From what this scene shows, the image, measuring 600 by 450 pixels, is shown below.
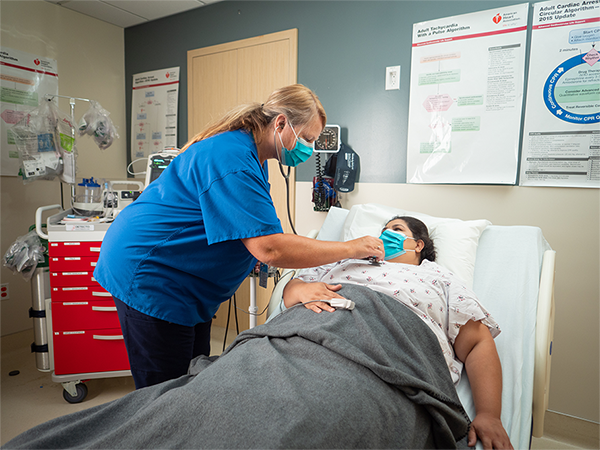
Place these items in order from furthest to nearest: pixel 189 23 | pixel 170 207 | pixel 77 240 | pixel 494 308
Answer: pixel 189 23
pixel 77 240
pixel 494 308
pixel 170 207

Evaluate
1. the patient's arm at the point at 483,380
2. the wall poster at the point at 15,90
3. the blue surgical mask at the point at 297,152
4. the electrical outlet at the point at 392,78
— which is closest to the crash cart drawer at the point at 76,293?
the wall poster at the point at 15,90

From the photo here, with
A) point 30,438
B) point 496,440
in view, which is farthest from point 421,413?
point 30,438

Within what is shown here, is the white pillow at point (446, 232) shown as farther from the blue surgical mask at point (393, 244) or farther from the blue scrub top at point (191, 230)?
the blue scrub top at point (191, 230)

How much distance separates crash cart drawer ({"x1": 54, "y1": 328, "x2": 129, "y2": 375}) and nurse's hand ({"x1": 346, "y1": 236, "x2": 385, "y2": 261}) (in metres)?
1.47

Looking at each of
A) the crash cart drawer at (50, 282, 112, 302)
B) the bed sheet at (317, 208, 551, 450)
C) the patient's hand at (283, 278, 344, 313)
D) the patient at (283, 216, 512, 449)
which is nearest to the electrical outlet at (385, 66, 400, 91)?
the bed sheet at (317, 208, 551, 450)

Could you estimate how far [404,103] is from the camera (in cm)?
211

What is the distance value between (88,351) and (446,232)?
1.82 metres

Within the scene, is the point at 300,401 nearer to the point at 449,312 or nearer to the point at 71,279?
the point at 449,312

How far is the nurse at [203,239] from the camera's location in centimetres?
100

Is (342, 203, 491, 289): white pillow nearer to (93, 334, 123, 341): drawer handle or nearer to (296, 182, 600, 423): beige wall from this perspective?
(296, 182, 600, 423): beige wall

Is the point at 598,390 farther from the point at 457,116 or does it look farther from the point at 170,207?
the point at 170,207

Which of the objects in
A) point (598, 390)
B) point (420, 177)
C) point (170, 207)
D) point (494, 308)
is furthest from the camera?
point (420, 177)

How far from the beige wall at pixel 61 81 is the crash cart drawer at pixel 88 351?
3.28 feet

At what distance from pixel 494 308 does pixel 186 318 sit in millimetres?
1045
